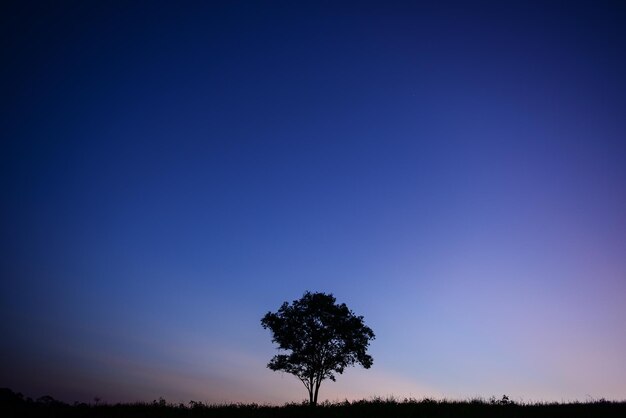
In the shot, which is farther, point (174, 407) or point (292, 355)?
point (292, 355)

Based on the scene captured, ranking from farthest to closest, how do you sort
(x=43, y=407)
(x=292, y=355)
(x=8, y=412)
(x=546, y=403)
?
(x=292, y=355) < (x=546, y=403) < (x=43, y=407) < (x=8, y=412)

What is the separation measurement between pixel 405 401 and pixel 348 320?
754 inches

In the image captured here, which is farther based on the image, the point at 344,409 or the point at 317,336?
the point at 317,336

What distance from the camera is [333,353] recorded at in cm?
3875

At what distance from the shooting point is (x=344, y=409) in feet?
63.4

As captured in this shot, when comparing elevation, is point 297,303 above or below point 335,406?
above

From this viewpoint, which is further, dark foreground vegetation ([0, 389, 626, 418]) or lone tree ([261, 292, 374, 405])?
lone tree ([261, 292, 374, 405])

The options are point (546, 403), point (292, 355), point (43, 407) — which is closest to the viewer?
point (43, 407)

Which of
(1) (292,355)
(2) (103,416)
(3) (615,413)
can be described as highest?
(1) (292,355)

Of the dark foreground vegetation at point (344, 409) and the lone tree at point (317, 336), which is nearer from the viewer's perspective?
the dark foreground vegetation at point (344, 409)

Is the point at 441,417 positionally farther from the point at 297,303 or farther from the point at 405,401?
the point at 297,303

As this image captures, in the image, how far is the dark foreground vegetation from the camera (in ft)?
57.2

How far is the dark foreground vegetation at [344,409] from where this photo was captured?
1742 cm

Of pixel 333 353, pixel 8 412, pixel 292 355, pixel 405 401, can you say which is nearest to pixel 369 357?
pixel 333 353
